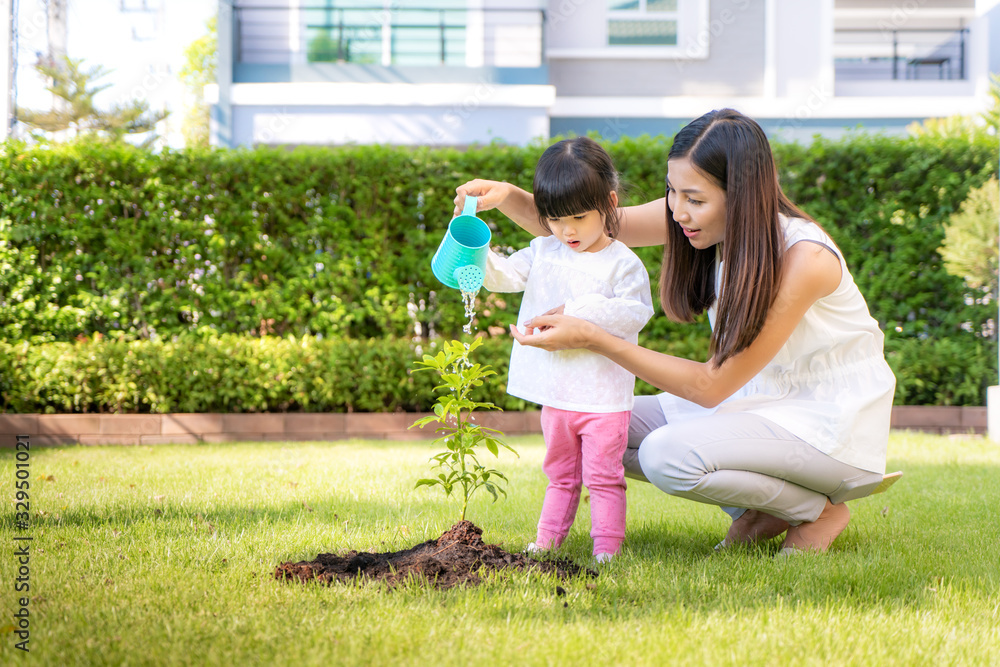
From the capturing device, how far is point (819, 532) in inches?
99.1

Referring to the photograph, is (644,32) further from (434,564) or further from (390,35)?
(434,564)

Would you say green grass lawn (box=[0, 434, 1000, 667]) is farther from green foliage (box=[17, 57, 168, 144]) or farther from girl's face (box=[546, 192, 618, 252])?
green foliage (box=[17, 57, 168, 144])

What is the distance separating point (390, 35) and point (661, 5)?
4768 mm

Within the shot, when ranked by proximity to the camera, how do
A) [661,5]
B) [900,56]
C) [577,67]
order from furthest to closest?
[900,56], [577,67], [661,5]

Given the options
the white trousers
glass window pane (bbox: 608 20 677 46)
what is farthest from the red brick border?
glass window pane (bbox: 608 20 677 46)

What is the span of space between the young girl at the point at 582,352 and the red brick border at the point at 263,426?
3017 millimetres

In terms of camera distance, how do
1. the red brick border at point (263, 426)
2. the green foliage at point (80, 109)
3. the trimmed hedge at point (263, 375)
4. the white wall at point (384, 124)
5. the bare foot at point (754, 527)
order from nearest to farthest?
the bare foot at point (754, 527), the red brick border at point (263, 426), the trimmed hedge at point (263, 375), the white wall at point (384, 124), the green foliage at point (80, 109)

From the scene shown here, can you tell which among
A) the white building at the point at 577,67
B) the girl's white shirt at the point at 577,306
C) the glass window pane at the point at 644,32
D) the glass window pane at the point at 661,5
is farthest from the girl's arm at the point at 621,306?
the glass window pane at the point at 661,5

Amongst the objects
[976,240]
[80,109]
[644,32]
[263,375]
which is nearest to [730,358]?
[263,375]

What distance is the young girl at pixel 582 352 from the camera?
2.41 m

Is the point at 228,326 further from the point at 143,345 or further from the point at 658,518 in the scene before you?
the point at 658,518

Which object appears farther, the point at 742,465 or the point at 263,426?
the point at 263,426

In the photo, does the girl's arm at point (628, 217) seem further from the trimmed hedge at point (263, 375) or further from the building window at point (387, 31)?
the building window at point (387, 31)

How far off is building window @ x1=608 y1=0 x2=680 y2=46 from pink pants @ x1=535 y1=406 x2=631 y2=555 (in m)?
11.8
